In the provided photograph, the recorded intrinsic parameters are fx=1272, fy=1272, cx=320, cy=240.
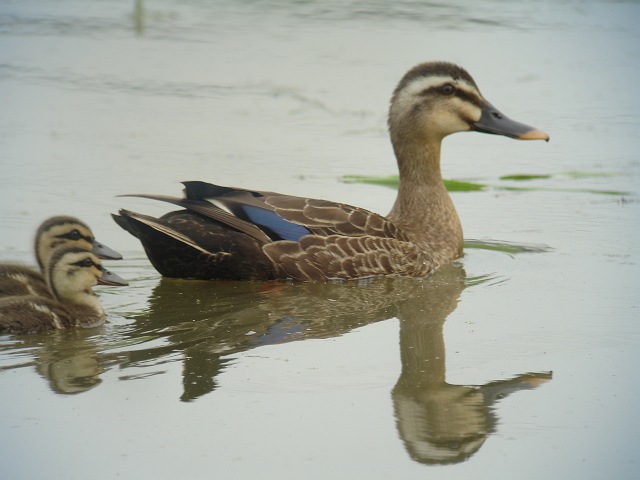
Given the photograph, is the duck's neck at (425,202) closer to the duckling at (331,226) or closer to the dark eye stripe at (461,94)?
the duckling at (331,226)

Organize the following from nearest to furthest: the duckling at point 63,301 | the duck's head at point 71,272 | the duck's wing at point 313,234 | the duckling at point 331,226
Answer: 1. the duckling at point 63,301
2. the duck's head at point 71,272
3. the duckling at point 331,226
4. the duck's wing at point 313,234

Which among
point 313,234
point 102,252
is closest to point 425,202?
point 313,234

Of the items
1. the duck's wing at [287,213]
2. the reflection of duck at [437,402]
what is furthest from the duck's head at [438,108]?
the reflection of duck at [437,402]

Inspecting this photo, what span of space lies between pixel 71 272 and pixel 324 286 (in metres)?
1.69

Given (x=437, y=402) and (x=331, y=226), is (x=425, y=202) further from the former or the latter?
(x=437, y=402)

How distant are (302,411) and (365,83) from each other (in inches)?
323

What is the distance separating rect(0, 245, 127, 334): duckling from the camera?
20.9 feet

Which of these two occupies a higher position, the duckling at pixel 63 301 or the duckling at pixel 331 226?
the duckling at pixel 331 226

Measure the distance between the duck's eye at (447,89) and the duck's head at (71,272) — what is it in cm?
296

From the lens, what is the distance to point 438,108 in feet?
28.2

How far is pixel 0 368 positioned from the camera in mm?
5781

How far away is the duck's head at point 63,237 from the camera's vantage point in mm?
6926

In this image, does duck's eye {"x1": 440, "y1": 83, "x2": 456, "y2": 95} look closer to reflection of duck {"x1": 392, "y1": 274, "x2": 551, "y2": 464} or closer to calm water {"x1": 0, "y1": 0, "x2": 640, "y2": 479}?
calm water {"x1": 0, "y1": 0, "x2": 640, "y2": 479}

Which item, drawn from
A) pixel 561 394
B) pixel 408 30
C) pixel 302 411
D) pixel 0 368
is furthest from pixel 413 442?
pixel 408 30
